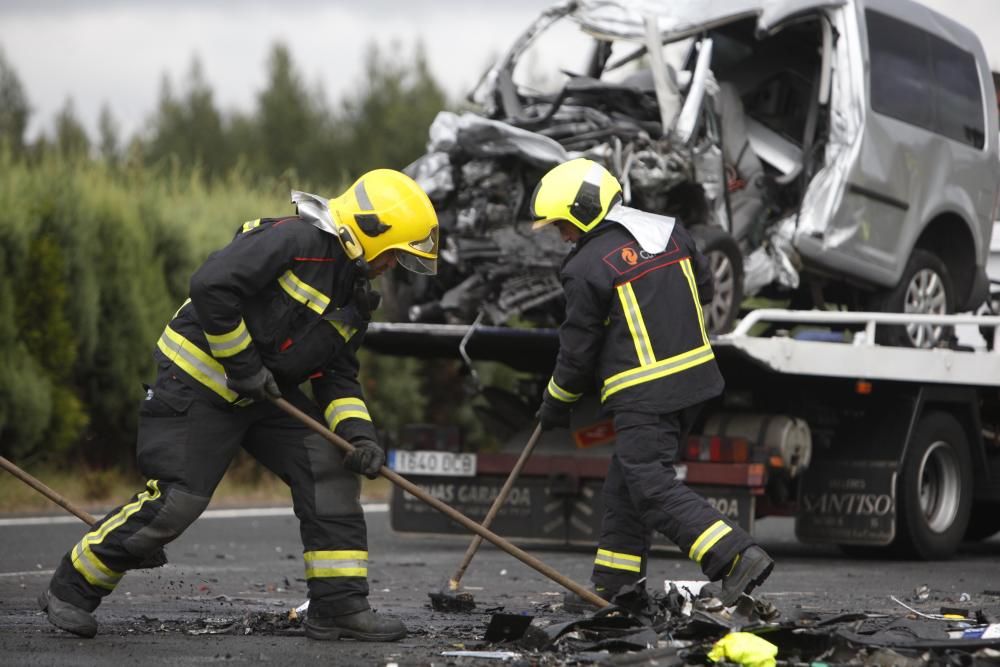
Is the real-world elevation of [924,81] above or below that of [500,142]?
above

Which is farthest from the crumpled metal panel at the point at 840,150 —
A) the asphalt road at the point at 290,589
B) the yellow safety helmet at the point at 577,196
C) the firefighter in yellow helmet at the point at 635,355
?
the yellow safety helmet at the point at 577,196

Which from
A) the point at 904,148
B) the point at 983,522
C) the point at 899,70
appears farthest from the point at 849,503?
the point at 899,70

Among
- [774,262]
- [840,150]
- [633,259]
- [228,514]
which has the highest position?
[840,150]

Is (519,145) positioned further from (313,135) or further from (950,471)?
(313,135)

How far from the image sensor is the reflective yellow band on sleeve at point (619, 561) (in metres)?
7.13

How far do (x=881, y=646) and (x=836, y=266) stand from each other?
478 centimetres

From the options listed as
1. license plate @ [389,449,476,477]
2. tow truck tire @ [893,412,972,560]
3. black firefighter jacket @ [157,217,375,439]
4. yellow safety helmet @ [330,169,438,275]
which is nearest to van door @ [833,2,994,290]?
tow truck tire @ [893,412,972,560]

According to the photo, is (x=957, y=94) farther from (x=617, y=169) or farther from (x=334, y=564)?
(x=334, y=564)

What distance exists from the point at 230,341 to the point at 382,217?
29.2 inches

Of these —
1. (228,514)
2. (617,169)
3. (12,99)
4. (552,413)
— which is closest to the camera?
(552,413)

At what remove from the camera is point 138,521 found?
6.09 m

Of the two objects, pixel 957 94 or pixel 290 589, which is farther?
pixel 957 94

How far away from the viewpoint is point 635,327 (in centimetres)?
688

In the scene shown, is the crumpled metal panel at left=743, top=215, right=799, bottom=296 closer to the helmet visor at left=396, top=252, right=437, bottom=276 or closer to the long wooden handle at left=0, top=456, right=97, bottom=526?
the helmet visor at left=396, top=252, right=437, bottom=276
